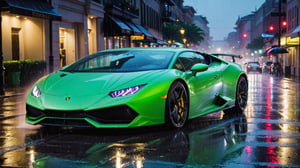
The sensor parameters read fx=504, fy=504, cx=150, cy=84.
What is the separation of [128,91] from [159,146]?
1.05 metres

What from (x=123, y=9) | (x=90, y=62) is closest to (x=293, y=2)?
(x=123, y=9)

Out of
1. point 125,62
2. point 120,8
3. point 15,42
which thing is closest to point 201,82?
point 125,62

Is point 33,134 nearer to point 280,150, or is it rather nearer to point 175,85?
point 175,85

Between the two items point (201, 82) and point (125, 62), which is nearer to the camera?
point (125, 62)

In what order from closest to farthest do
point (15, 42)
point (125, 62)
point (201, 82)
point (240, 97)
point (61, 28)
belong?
1. point (125, 62)
2. point (201, 82)
3. point (240, 97)
4. point (15, 42)
5. point (61, 28)

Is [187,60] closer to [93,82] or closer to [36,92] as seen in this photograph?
[93,82]

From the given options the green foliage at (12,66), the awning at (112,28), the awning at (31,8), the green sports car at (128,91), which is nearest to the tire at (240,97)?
the green sports car at (128,91)

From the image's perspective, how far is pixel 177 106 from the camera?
738cm

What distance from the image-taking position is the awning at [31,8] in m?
19.0

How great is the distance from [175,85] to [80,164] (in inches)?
107

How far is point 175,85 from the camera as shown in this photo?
24.2 feet

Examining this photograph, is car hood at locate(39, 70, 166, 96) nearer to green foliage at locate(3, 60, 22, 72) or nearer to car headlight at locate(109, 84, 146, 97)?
car headlight at locate(109, 84, 146, 97)

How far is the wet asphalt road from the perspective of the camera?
16.8ft

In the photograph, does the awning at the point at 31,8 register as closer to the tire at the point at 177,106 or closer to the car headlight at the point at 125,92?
the tire at the point at 177,106
